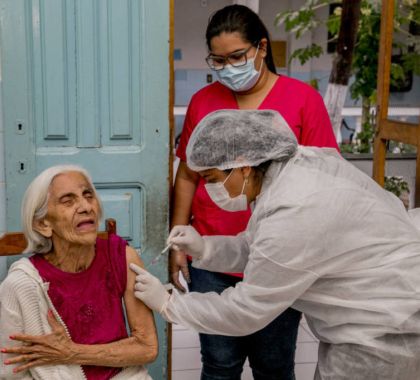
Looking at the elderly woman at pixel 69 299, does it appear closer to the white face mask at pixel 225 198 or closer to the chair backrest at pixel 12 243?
the chair backrest at pixel 12 243

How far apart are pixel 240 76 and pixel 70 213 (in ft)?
2.31

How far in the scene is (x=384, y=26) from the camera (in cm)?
304

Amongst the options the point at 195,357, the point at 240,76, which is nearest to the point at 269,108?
the point at 240,76

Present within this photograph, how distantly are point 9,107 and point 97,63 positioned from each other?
35 cm

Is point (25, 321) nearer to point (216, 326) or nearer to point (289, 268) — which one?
point (216, 326)

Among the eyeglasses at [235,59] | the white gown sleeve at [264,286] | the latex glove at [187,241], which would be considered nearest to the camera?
the white gown sleeve at [264,286]

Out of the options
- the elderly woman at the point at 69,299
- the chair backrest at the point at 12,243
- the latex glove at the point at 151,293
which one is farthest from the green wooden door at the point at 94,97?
the latex glove at the point at 151,293

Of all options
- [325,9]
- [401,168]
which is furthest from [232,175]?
[325,9]

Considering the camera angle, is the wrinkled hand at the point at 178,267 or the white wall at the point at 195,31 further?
the white wall at the point at 195,31

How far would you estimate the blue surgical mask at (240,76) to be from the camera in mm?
2016

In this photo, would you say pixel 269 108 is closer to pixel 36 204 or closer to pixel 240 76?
pixel 240 76

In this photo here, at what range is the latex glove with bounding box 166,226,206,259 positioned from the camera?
1.91 m

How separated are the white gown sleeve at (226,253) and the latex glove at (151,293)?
9.5 inches

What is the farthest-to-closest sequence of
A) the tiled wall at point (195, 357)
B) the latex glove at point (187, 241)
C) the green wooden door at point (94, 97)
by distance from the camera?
the tiled wall at point (195, 357)
the green wooden door at point (94, 97)
the latex glove at point (187, 241)
